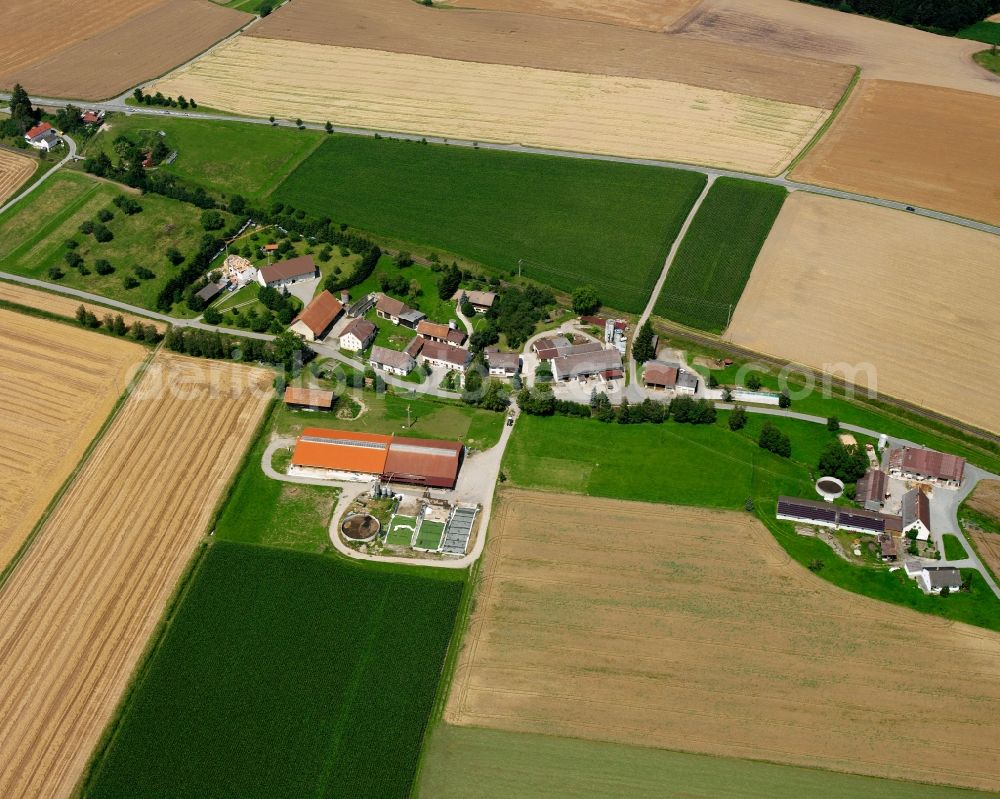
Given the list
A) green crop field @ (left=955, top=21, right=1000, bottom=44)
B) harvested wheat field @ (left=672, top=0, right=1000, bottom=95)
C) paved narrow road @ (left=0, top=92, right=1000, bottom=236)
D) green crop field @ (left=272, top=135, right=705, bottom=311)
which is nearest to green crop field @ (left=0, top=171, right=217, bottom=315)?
green crop field @ (left=272, top=135, right=705, bottom=311)

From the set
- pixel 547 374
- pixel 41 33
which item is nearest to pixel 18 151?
pixel 41 33

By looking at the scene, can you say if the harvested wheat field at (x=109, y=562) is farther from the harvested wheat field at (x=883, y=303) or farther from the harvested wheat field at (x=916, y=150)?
the harvested wheat field at (x=916, y=150)

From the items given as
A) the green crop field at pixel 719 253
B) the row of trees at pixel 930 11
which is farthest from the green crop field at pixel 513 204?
the row of trees at pixel 930 11

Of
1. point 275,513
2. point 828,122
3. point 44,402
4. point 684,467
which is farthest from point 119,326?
point 828,122

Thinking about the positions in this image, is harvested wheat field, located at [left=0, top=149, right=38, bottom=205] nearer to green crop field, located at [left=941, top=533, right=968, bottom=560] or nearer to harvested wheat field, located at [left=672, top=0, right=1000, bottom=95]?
harvested wheat field, located at [left=672, top=0, right=1000, bottom=95]

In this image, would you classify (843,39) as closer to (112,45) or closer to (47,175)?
(112,45)

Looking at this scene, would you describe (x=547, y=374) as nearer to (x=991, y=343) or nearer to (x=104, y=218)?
(x=991, y=343)
